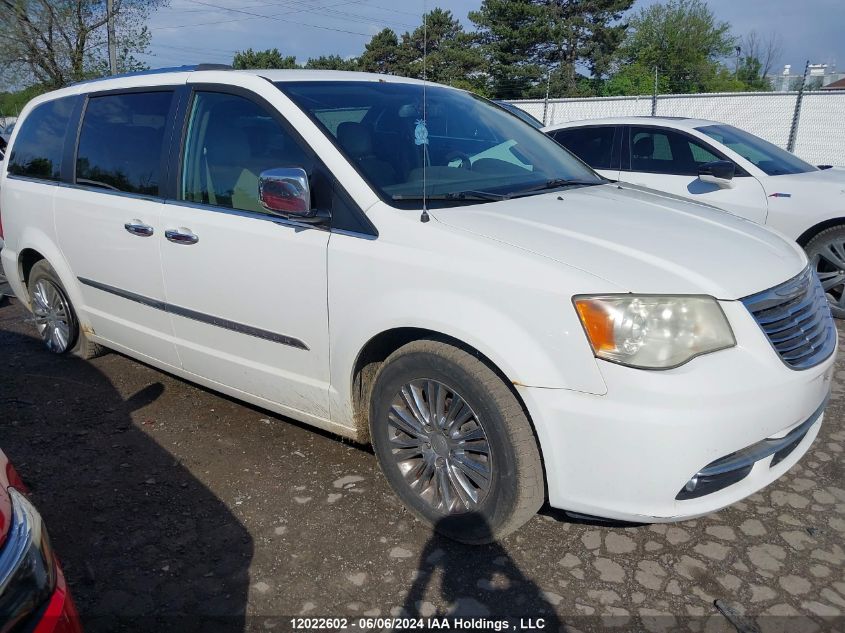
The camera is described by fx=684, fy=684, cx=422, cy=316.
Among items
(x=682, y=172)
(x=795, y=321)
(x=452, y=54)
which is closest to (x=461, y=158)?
(x=795, y=321)

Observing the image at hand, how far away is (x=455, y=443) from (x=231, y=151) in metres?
1.83

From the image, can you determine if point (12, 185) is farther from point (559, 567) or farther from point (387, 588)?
point (559, 567)

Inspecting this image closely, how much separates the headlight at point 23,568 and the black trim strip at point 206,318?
4.91ft

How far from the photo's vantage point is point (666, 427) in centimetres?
221

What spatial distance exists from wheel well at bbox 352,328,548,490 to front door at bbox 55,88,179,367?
1295 millimetres

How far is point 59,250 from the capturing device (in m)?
4.38

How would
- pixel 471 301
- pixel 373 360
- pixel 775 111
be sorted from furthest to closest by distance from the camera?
pixel 775 111
pixel 373 360
pixel 471 301

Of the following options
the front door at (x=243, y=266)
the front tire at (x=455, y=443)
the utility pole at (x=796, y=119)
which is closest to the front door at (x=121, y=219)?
the front door at (x=243, y=266)

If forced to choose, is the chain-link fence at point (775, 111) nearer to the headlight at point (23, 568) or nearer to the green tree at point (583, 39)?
the headlight at point (23, 568)

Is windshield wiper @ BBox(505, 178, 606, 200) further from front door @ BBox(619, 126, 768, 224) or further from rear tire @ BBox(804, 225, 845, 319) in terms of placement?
rear tire @ BBox(804, 225, 845, 319)

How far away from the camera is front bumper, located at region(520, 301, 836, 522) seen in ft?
7.27

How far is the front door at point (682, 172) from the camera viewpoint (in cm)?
621

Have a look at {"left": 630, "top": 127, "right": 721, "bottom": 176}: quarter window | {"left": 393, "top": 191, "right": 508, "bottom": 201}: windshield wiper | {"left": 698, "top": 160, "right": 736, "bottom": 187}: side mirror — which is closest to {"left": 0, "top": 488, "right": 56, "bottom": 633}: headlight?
{"left": 393, "top": 191, "right": 508, "bottom": 201}: windshield wiper

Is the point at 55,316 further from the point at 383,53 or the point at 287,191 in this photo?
the point at 383,53
